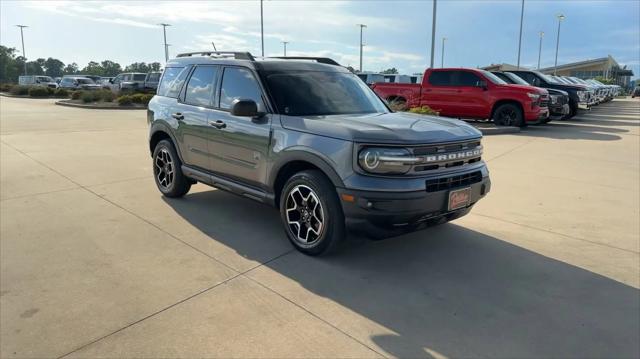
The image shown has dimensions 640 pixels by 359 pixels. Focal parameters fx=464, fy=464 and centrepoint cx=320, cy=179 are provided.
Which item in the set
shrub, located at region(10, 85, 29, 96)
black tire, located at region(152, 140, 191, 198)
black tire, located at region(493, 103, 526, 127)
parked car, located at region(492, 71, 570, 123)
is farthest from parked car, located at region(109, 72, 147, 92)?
black tire, located at region(152, 140, 191, 198)

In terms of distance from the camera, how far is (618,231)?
508 cm

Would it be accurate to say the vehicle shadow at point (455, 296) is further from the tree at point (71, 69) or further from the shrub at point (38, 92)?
the tree at point (71, 69)

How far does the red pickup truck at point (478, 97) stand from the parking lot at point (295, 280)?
7.61 metres

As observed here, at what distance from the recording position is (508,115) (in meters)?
14.1

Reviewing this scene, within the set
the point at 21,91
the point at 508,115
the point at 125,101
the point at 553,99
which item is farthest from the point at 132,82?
the point at 553,99

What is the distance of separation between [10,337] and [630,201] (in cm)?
704

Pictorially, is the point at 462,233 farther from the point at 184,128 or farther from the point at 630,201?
the point at 184,128

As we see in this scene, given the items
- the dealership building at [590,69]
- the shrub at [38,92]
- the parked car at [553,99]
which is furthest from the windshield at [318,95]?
the dealership building at [590,69]

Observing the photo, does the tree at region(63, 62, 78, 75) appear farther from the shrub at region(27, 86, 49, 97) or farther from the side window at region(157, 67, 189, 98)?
the side window at region(157, 67, 189, 98)

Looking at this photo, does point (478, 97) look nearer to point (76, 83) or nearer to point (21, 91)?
point (21, 91)

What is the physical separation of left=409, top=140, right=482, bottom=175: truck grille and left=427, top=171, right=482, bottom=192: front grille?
0.36 ft

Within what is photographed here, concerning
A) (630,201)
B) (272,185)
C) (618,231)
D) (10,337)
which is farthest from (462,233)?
(10,337)

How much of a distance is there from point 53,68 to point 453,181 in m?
143

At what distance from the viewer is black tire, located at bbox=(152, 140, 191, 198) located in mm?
5902
